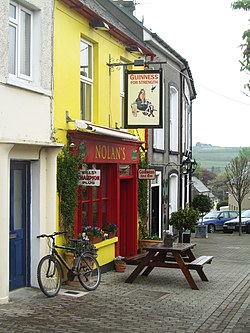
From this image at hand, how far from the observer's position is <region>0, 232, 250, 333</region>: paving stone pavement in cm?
907

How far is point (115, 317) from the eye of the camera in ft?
31.8

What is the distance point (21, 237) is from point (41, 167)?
52.2 inches

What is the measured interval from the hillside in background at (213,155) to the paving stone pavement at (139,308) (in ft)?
371

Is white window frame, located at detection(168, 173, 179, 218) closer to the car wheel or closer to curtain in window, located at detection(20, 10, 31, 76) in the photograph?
curtain in window, located at detection(20, 10, 31, 76)

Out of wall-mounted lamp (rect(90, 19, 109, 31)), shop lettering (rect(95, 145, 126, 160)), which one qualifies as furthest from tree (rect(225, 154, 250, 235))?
wall-mounted lamp (rect(90, 19, 109, 31))

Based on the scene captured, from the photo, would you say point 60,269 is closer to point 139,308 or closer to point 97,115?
point 139,308

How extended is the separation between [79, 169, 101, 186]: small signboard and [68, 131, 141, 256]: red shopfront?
1.24ft

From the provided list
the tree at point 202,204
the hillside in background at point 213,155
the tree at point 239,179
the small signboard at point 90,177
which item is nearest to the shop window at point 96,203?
the small signboard at point 90,177

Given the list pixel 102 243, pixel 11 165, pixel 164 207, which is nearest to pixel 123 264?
pixel 102 243

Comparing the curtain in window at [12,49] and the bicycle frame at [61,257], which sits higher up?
the curtain in window at [12,49]

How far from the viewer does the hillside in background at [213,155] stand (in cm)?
13249

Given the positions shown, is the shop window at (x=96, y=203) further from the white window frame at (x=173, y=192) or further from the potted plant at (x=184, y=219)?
the white window frame at (x=173, y=192)

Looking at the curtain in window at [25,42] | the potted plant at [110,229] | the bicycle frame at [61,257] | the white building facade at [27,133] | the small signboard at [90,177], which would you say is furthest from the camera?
the potted plant at [110,229]

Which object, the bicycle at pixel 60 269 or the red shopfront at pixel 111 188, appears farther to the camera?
the red shopfront at pixel 111 188
